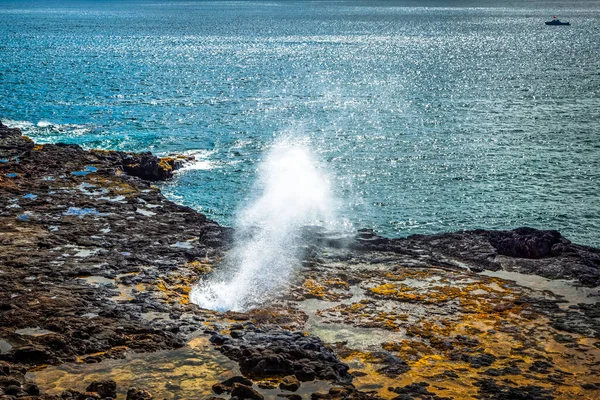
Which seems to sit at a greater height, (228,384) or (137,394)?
(137,394)

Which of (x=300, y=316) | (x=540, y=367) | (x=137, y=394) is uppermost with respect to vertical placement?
(x=300, y=316)

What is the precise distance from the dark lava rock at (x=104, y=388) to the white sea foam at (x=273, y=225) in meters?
9.97

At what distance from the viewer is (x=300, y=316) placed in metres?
37.9

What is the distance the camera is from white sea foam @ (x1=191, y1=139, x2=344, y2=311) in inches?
1631

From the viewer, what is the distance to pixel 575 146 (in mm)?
79062

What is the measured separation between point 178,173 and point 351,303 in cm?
3405

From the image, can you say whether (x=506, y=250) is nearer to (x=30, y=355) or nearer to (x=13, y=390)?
(x=30, y=355)

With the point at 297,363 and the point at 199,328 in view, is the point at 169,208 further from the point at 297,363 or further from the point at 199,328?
the point at 297,363

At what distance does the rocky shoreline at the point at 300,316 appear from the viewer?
103ft

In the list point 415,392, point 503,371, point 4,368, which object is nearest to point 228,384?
point 415,392

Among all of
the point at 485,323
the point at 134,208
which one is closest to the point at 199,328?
the point at 485,323

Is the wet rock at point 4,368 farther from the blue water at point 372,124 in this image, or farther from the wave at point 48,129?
the wave at point 48,129

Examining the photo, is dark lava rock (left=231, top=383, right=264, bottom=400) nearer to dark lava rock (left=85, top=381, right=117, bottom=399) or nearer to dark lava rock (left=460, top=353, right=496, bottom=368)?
dark lava rock (left=85, top=381, right=117, bottom=399)

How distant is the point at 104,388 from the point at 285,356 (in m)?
8.09
